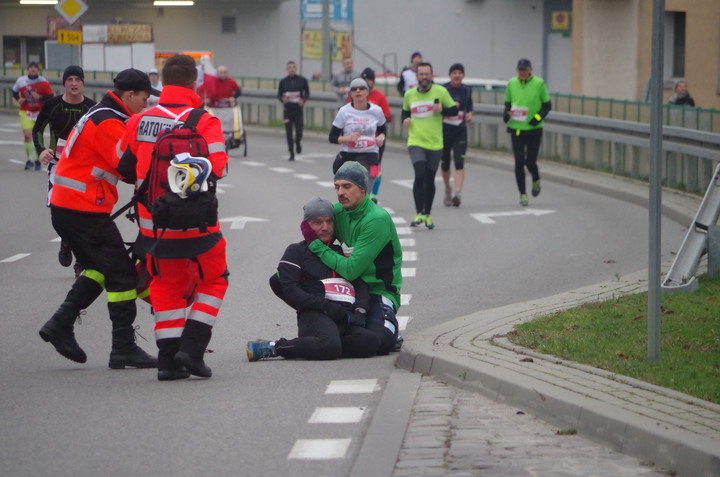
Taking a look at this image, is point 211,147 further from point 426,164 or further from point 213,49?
point 213,49

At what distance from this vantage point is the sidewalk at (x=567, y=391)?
6.21 metres

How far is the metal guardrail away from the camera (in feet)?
64.5

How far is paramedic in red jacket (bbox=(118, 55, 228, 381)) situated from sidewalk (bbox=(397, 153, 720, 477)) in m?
1.37

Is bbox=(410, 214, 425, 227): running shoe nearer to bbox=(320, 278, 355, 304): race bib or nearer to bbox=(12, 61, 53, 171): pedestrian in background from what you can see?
bbox=(320, 278, 355, 304): race bib

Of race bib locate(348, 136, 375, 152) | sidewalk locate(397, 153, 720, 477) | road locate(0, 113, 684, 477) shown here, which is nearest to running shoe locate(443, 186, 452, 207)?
road locate(0, 113, 684, 477)

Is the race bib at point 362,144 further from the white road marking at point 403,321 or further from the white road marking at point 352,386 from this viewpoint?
the white road marking at point 352,386

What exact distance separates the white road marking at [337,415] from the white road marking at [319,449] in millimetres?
436

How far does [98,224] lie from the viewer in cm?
909

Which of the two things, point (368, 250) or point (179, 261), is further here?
point (368, 250)

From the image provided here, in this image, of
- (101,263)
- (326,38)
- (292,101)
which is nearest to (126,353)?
(101,263)

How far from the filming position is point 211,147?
8312 millimetres

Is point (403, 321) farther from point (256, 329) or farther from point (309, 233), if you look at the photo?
point (309, 233)

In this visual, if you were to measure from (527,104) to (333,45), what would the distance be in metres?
29.5

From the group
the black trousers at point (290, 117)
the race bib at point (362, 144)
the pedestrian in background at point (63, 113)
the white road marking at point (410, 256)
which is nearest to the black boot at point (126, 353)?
the pedestrian in background at point (63, 113)
